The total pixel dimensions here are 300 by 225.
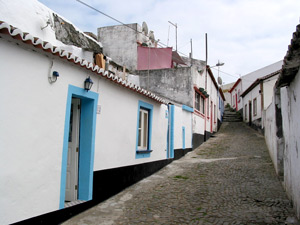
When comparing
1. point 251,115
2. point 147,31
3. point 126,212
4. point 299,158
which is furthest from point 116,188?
point 251,115

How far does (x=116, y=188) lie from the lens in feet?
23.5

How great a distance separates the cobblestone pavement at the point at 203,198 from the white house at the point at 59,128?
0.50m

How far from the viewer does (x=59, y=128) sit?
4.97 m

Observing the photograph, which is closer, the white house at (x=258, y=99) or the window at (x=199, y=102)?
the window at (x=199, y=102)

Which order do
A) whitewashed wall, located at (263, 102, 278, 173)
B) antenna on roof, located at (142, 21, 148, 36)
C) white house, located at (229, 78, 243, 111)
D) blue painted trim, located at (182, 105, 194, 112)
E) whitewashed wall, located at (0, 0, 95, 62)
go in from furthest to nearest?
white house, located at (229, 78, 243, 111), antenna on roof, located at (142, 21, 148, 36), blue painted trim, located at (182, 105, 194, 112), whitewashed wall, located at (263, 102, 278, 173), whitewashed wall, located at (0, 0, 95, 62)

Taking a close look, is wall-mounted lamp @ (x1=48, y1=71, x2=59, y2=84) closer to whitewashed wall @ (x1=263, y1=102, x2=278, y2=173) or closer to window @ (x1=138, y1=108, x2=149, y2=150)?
window @ (x1=138, y1=108, x2=149, y2=150)

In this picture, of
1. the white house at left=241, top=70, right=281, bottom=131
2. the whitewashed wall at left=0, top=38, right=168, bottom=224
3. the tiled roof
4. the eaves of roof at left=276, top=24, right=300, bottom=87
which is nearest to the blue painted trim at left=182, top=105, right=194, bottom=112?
the white house at left=241, top=70, right=281, bottom=131

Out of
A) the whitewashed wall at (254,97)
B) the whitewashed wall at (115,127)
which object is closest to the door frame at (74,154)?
the whitewashed wall at (115,127)

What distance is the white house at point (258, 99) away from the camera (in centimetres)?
1949

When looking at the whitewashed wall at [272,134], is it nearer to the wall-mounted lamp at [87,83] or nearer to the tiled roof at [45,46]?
the tiled roof at [45,46]

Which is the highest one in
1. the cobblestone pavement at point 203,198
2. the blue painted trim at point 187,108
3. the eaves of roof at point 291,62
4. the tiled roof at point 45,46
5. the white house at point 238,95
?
the white house at point 238,95

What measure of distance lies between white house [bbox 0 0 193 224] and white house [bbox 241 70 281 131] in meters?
12.9

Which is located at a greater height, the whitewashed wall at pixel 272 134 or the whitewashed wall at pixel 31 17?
the whitewashed wall at pixel 31 17

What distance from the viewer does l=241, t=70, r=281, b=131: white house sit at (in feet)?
63.9
